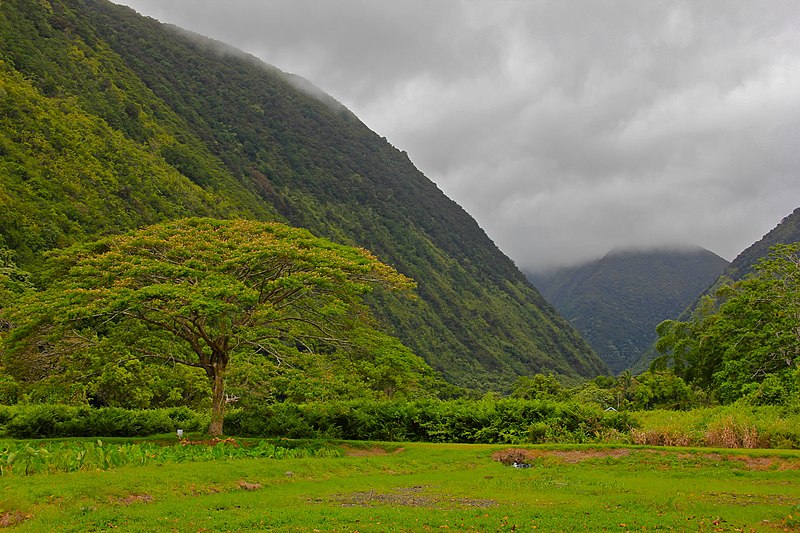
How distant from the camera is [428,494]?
40.5ft

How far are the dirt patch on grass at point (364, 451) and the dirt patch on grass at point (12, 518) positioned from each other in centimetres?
1037

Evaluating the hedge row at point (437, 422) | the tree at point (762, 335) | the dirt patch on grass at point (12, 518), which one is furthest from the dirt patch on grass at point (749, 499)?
the tree at point (762, 335)

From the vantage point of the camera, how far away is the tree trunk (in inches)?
778

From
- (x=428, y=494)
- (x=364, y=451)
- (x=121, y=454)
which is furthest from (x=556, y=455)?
(x=121, y=454)

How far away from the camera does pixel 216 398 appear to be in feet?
65.0

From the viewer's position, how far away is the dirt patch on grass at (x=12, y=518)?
9.22 meters

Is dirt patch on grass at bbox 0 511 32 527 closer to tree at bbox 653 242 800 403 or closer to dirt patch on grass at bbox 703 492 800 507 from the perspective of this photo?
dirt patch on grass at bbox 703 492 800 507

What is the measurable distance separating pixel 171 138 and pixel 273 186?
2566 centimetres

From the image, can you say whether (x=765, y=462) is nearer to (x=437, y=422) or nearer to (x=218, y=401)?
(x=437, y=422)

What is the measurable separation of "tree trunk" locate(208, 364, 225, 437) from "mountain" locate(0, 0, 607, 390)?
109 ft

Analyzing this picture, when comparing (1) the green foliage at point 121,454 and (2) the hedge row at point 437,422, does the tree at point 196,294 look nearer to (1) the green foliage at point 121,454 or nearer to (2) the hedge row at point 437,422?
(2) the hedge row at point 437,422

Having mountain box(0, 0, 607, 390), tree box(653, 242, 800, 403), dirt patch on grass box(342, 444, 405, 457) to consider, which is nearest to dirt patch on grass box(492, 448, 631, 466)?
dirt patch on grass box(342, 444, 405, 457)

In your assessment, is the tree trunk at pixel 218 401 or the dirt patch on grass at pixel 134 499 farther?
the tree trunk at pixel 218 401

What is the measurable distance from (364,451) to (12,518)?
11.3 m
